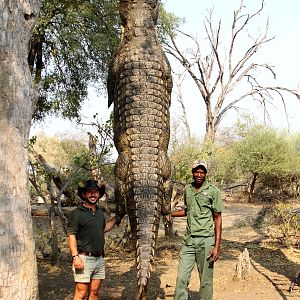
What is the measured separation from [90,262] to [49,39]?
776 centimetres

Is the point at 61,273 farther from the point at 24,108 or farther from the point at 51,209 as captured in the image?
the point at 24,108

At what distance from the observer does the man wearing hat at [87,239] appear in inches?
163

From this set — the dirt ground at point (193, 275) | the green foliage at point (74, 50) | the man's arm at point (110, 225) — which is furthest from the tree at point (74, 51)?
the man's arm at point (110, 225)

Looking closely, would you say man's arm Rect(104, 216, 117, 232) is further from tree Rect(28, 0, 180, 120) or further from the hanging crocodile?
tree Rect(28, 0, 180, 120)

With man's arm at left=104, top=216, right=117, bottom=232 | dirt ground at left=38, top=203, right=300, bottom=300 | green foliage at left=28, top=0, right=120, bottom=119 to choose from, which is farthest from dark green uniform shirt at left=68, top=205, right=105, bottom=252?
green foliage at left=28, top=0, right=120, bottom=119

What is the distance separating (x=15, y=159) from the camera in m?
3.21

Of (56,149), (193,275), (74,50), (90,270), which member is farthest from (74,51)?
(56,149)

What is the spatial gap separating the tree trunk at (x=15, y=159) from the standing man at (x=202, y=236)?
178 centimetres

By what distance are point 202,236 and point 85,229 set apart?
1223 millimetres

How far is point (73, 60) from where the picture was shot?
11.4m

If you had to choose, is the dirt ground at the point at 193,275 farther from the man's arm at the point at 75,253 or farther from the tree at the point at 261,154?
the tree at the point at 261,154

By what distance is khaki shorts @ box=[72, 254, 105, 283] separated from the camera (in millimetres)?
4129

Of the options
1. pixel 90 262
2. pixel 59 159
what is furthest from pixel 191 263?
pixel 59 159

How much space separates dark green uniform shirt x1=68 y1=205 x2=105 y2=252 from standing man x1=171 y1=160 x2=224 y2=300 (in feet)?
3.20
